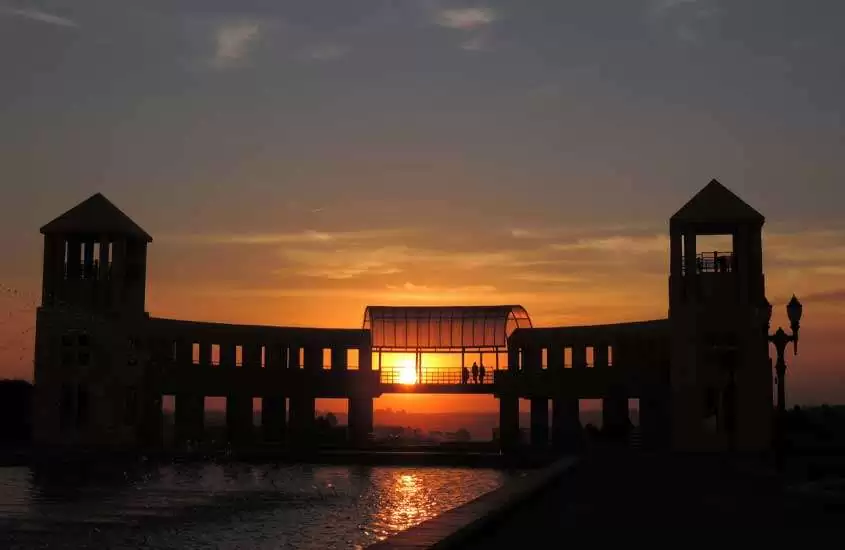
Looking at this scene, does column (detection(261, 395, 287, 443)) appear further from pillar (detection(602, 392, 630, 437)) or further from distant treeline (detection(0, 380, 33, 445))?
pillar (detection(602, 392, 630, 437))

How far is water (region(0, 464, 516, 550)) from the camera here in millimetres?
22109

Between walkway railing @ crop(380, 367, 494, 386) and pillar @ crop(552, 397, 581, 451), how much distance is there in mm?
4466

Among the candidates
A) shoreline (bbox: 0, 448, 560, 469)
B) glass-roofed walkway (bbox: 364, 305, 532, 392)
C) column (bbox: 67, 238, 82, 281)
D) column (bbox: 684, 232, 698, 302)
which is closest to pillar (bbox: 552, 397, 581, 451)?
glass-roofed walkway (bbox: 364, 305, 532, 392)

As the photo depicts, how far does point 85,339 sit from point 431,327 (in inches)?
928

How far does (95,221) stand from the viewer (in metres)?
55.1

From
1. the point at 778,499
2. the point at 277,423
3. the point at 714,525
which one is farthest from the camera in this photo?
the point at 277,423

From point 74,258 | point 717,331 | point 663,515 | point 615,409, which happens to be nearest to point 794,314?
point 663,515

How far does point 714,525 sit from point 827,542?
→ 8.21 ft

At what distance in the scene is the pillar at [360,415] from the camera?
65812mm

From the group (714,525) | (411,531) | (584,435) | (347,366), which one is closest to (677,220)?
(584,435)

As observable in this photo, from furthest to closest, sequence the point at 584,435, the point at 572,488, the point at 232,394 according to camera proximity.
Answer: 1. the point at 232,394
2. the point at 584,435
3. the point at 572,488

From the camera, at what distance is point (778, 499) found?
2370cm

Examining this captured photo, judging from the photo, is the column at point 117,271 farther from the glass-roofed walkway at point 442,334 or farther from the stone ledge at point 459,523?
the stone ledge at point 459,523

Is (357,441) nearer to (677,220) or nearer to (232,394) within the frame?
(232,394)
